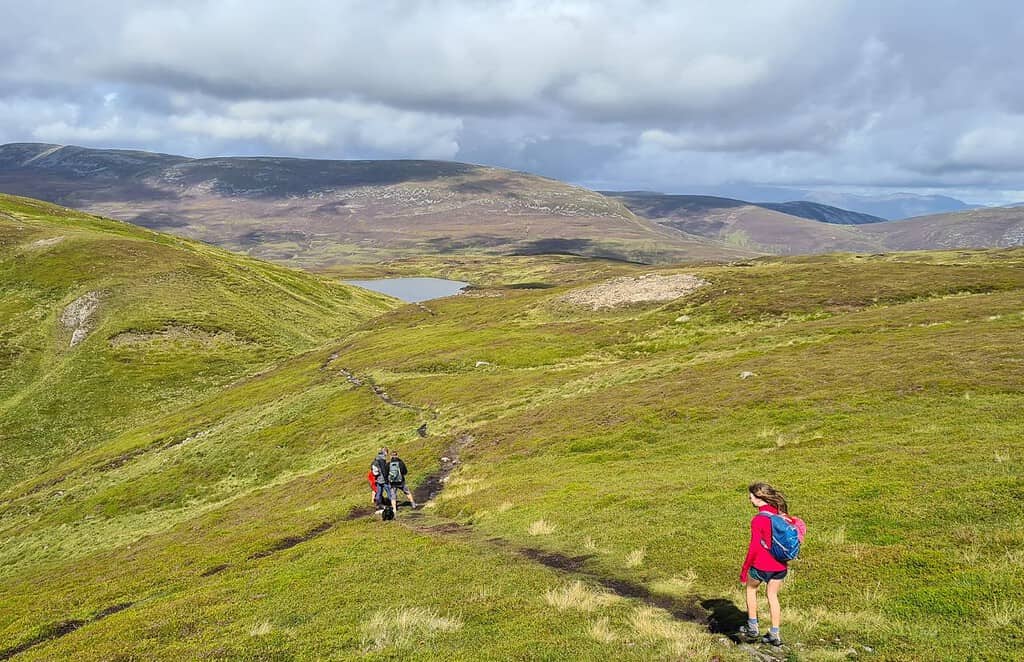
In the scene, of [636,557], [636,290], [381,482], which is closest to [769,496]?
[636,557]

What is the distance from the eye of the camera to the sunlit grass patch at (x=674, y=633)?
525 inches

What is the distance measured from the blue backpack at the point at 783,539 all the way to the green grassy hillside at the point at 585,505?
6.11 ft

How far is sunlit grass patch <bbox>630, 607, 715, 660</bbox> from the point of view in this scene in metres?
13.3

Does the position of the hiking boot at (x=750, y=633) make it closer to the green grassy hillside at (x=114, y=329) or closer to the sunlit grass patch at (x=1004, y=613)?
the sunlit grass patch at (x=1004, y=613)

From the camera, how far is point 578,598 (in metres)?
16.9

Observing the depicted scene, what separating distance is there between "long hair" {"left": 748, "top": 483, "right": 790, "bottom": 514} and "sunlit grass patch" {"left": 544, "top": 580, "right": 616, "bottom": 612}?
221 inches

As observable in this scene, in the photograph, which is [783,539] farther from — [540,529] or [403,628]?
[540,529]

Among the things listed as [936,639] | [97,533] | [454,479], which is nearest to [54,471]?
[97,533]

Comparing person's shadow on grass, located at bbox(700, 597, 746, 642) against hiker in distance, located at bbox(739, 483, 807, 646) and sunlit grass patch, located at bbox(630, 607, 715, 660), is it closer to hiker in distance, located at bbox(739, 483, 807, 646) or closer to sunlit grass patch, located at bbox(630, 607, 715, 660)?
hiker in distance, located at bbox(739, 483, 807, 646)

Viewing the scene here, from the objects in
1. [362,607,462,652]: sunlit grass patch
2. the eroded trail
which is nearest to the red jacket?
the eroded trail

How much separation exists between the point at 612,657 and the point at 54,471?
279 ft

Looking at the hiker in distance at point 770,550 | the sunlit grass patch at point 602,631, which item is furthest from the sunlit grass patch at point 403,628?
the hiker in distance at point 770,550

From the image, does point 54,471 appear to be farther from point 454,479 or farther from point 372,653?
point 372,653

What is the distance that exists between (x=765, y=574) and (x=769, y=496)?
6.32 feet
